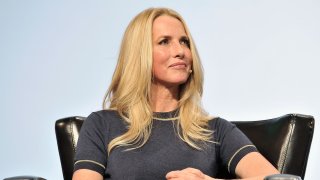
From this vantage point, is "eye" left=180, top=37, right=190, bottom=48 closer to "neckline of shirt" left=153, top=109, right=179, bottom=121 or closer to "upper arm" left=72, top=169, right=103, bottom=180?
"neckline of shirt" left=153, top=109, right=179, bottom=121

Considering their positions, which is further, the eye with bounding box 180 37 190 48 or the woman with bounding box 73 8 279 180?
the eye with bounding box 180 37 190 48

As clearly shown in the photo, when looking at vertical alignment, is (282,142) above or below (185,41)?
below

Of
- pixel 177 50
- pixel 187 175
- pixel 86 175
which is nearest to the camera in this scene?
pixel 187 175

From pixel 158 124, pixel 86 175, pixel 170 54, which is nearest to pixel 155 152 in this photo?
pixel 158 124

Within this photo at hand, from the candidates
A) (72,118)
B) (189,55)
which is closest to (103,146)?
(72,118)

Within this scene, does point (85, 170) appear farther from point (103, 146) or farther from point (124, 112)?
point (124, 112)

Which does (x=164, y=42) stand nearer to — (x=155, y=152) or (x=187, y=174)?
(x=155, y=152)

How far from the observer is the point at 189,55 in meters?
2.12

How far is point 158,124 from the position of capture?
2.07 m

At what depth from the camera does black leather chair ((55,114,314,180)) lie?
1.93m

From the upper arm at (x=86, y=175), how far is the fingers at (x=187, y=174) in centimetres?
25

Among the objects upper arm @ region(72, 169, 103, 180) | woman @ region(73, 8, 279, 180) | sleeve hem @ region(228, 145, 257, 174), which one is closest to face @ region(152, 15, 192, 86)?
woman @ region(73, 8, 279, 180)

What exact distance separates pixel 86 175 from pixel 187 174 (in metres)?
0.34

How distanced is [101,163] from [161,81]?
0.39 meters
